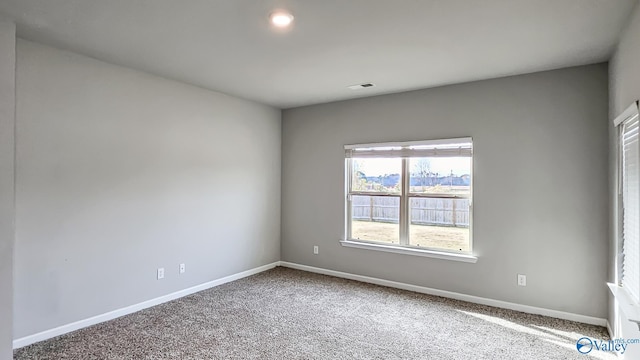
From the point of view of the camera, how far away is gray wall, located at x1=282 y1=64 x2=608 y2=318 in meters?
3.34

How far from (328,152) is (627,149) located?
3328 millimetres

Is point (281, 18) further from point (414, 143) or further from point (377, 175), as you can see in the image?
point (377, 175)

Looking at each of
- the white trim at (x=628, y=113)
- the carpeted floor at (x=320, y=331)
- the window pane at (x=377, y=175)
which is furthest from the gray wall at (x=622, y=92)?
the window pane at (x=377, y=175)

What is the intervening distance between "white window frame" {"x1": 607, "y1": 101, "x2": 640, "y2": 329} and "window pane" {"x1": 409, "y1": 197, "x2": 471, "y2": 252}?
1.43 m

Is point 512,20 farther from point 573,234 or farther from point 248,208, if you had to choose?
point 248,208

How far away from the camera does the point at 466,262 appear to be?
3.97 meters

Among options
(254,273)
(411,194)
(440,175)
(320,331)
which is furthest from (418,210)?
(254,273)

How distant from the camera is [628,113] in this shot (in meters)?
2.40

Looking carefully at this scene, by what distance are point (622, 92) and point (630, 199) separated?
0.86m

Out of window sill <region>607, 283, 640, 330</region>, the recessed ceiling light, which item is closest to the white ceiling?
the recessed ceiling light

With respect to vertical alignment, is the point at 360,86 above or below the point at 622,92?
above

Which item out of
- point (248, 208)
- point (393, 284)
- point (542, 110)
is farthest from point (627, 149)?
point (248, 208)

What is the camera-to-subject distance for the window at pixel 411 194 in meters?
4.10
